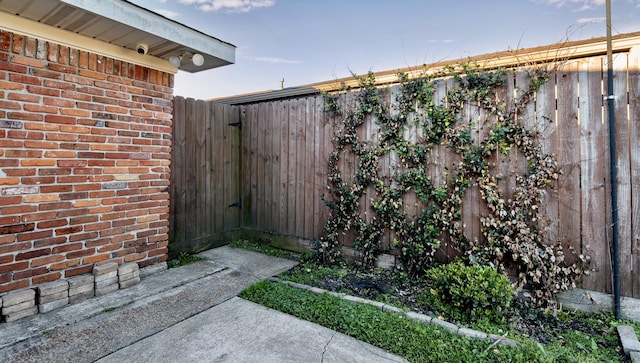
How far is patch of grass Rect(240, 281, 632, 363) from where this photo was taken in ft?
6.28

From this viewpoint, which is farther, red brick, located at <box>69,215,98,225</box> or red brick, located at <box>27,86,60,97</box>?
red brick, located at <box>69,215,98,225</box>

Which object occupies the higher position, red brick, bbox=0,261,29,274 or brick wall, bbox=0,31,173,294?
brick wall, bbox=0,31,173,294

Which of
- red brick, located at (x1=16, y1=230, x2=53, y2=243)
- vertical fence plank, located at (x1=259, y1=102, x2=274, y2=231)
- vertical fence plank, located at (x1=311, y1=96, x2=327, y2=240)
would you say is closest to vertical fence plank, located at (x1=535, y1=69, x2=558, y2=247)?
vertical fence plank, located at (x1=311, y1=96, x2=327, y2=240)

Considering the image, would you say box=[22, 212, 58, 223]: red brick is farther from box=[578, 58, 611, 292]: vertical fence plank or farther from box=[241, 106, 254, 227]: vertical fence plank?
box=[578, 58, 611, 292]: vertical fence plank

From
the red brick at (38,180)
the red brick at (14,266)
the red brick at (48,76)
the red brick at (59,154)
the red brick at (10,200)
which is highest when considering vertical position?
the red brick at (48,76)

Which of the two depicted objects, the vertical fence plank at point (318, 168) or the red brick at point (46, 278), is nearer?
the red brick at point (46, 278)

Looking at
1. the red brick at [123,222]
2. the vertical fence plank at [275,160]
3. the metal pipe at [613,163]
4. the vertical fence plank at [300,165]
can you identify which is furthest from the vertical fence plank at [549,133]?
the red brick at [123,222]

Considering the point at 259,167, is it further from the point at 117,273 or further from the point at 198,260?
the point at 117,273

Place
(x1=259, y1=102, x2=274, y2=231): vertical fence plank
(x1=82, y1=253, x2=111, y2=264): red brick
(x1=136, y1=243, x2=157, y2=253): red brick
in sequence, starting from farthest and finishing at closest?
(x1=259, y1=102, x2=274, y2=231): vertical fence plank, (x1=136, y1=243, x2=157, y2=253): red brick, (x1=82, y1=253, x2=111, y2=264): red brick

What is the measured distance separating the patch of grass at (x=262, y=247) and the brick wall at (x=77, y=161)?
1.23m

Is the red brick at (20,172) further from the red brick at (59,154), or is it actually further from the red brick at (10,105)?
the red brick at (10,105)

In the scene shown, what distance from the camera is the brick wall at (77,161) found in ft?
7.82

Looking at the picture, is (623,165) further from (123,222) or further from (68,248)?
(68,248)

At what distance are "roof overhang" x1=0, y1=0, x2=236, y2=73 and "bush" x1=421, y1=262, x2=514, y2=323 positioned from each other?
3.16 m
